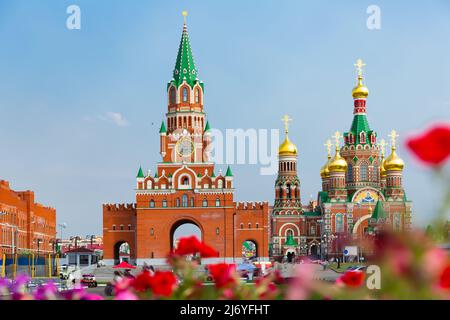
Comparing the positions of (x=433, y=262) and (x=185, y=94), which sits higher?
(x=185, y=94)

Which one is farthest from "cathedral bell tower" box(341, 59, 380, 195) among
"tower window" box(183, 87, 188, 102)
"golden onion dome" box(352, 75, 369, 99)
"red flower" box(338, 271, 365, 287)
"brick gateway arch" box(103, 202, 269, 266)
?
"red flower" box(338, 271, 365, 287)

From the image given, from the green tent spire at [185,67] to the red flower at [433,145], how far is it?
5382 centimetres

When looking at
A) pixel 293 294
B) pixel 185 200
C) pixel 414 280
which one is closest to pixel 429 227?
pixel 414 280

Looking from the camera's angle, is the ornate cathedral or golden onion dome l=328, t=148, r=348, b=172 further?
golden onion dome l=328, t=148, r=348, b=172

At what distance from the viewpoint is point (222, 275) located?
395cm

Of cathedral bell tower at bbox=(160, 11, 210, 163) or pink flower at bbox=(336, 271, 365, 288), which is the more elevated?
cathedral bell tower at bbox=(160, 11, 210, 163)

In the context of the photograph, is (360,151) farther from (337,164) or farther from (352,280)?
(352,280)

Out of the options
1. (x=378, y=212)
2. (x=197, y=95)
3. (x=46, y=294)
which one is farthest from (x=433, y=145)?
(x=378, y=212)

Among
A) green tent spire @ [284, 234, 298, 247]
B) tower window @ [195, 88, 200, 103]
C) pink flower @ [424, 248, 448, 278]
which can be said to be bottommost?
green tent spire @ [284, 234, 298, 247]

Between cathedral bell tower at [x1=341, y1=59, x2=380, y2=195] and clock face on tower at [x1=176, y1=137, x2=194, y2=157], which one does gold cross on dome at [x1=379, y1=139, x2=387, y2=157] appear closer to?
cathedral bell tower at [x1=341, y1=59, x2=380, y2=195]

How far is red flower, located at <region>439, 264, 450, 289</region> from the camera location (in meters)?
2.99

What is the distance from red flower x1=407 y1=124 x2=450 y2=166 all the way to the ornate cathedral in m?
48.1

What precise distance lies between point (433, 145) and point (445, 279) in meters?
0.54
